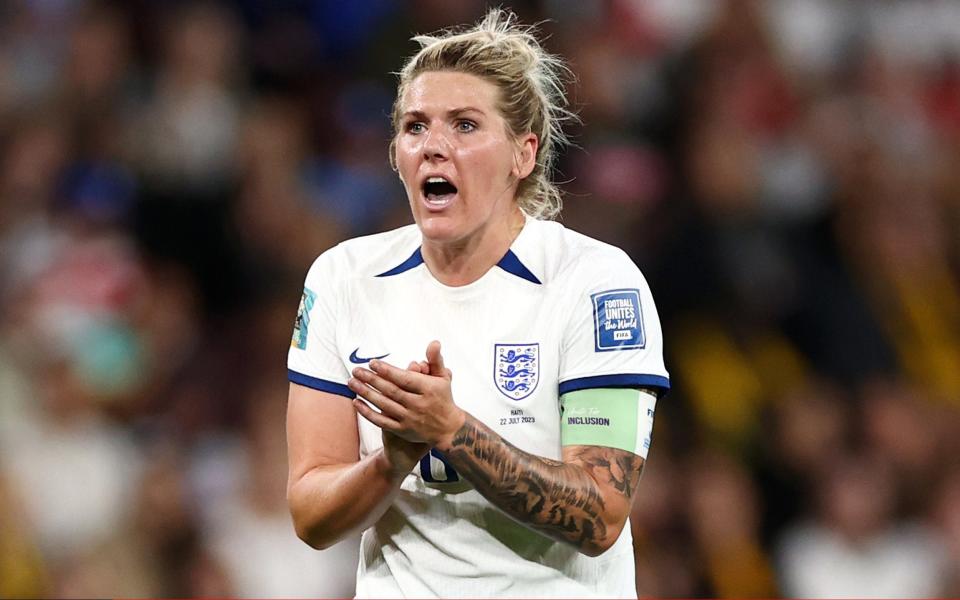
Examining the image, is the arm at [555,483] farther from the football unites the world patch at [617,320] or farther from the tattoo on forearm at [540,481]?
the football unites the world patch at [617,320]

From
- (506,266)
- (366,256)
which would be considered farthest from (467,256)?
(366,256)

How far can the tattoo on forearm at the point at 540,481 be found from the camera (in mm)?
2811

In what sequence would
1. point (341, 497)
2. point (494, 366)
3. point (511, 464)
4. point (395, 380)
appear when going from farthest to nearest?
point (494, 366)
point (341, 497)
point (511, 464)
point (395, 380)

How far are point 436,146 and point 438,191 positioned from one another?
4.8 inches

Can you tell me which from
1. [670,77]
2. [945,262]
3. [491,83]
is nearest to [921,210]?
[945,262]

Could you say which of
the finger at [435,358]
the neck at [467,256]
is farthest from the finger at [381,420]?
the neck at [467,256]

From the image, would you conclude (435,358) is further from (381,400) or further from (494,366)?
(494,366)

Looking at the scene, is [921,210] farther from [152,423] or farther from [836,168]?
[152,423]

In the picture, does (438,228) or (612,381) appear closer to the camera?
(612,381)

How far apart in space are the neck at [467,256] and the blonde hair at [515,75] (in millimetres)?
173

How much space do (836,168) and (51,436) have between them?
381cm

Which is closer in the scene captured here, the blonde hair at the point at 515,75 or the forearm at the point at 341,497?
the forearm at the point at 341,497

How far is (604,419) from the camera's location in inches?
118

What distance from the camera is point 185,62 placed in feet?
22.7
